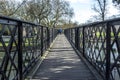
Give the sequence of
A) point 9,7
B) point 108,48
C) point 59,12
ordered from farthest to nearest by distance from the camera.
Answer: point 59,12, point 9,7, point 108,48

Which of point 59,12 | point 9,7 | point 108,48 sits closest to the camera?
point 108,48

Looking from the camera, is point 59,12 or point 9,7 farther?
point 59,12

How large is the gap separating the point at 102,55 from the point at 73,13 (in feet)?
191

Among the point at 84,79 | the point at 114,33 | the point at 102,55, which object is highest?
the point at 114,33

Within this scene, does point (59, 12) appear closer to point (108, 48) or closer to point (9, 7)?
point (9, 7)

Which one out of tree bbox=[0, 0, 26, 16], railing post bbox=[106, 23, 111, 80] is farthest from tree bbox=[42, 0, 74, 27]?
railing post bbox=[106, 23, 111, 80]

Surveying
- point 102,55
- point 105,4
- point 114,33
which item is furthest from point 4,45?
point 105,4

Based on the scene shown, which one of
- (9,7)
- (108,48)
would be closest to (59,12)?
(9,7)

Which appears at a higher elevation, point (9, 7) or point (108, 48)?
point (9, 7)

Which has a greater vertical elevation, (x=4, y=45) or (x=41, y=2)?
(x=41, y=2)

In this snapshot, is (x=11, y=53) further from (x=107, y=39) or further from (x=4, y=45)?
(x=107, y=39)

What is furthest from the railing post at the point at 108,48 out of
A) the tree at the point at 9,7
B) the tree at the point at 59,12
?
the tree at the point at 59,12

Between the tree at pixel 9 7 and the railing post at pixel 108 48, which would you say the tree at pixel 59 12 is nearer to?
the tree at pixel 9 7

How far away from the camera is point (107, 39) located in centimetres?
616
